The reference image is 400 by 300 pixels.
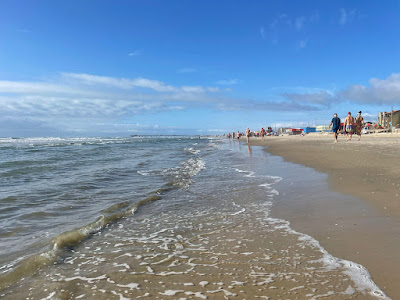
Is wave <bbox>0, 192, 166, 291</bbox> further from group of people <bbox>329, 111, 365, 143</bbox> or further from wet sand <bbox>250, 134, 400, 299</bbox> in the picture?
group of people <bbox>329, 111, 365, 143</bbox>

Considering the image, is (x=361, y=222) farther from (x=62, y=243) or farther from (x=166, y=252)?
(x=62, y=243)

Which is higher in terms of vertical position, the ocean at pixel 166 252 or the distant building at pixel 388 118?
the distant building at pixel 388 118

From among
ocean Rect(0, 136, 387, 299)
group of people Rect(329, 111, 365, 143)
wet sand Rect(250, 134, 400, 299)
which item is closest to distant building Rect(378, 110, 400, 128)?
group of people Rect(329, 111, 365, 143)

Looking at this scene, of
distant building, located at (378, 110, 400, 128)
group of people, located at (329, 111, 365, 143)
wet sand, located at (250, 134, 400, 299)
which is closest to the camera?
wet sand, located at (250, 134, 400, 299)

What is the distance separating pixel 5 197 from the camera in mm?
6953

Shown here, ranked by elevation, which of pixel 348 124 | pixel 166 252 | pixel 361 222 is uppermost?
pixel 348 124

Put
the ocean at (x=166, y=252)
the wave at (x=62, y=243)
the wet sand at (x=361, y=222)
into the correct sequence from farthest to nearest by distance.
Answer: the wave at (x=62, y=243) → the wet sand at (x=361, y=222) → the ocean at (x=166, y=252)

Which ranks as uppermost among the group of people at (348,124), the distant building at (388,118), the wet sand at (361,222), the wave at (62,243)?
the distant building at (388,118)

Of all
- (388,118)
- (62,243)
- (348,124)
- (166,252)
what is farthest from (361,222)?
(388,118)

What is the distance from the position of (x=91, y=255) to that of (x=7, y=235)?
1.88 m

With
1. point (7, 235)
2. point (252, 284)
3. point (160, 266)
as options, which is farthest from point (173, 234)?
point (7, 235)

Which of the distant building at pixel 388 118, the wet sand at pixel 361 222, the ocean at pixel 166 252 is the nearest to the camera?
the ocean at pixel 166 252

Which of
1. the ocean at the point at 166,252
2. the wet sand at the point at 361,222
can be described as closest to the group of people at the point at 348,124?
the wet sand at the point at 361,222

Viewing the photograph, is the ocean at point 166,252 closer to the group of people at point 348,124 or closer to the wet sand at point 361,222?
the wet sand at point 361,222
